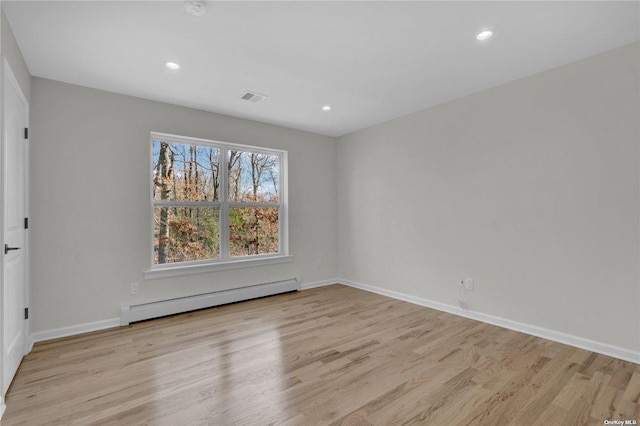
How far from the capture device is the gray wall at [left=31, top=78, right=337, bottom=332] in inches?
113

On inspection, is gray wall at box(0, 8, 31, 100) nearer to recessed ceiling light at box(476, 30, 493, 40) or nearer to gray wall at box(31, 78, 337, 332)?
gray wall at box(31, 78, 337, 332)

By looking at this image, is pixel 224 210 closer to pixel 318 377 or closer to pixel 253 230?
pixel 253 230

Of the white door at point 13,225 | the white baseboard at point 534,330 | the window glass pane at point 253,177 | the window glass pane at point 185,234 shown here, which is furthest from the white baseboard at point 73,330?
the white baseboard at point 534,330

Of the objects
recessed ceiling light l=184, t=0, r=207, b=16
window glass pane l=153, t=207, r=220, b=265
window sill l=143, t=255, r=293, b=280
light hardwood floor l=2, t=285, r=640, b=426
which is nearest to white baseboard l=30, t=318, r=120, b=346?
light hardwood floor l=2, t=285, r=640, b=426

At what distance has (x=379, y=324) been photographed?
10.5 ft

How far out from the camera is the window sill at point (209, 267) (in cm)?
344

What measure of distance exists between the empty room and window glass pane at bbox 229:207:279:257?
0.11 feet

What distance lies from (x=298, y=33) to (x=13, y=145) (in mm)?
2295

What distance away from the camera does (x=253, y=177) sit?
4.40 meters

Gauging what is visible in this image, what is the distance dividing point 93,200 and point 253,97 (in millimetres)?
2025

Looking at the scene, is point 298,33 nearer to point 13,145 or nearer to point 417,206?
point 13,145

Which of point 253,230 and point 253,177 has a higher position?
point 253,177

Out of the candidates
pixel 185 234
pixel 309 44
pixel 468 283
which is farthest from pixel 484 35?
pixel 185 234

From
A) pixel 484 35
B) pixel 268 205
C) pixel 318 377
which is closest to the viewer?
pixel 318 377
